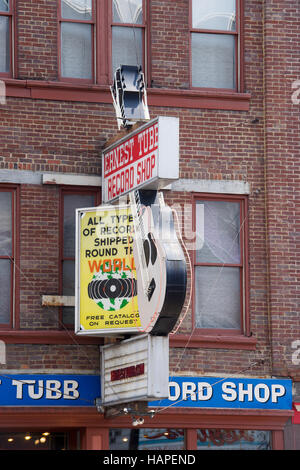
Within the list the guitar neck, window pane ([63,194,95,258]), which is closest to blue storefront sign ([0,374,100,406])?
window pane ([63,194,95,258])

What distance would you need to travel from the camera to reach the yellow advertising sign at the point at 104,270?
63.9 feet

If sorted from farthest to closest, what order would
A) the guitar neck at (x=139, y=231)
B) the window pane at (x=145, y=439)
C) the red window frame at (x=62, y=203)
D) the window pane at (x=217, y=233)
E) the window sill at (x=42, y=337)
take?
the window pane at (x=217, y=233) → the red window frame at (x=62, y=203) → the window pane at (x=145, y=439) → the window sill at (x=42, y=337) → the guitar neck at (x=139, y=231)

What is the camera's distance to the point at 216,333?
67.6ft

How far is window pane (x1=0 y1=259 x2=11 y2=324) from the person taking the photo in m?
19.9

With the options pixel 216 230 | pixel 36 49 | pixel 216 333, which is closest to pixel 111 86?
pixel 36 49

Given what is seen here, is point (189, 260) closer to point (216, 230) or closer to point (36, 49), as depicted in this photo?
point (216, 230)

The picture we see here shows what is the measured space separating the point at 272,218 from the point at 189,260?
161cm

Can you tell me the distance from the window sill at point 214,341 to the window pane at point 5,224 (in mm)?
2904

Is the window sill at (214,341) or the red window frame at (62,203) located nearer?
the red window frame at (62,203)

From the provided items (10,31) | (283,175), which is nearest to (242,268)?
(283,175)

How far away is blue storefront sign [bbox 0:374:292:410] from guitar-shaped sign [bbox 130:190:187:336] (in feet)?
6.49

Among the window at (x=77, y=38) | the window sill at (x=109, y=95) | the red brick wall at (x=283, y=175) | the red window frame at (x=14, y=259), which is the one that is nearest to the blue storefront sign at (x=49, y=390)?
the red window frame at (x=14, y=259)

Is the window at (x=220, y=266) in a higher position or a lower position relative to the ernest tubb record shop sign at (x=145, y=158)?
lower

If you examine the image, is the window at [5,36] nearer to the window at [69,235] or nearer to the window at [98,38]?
the window at [98,38]
